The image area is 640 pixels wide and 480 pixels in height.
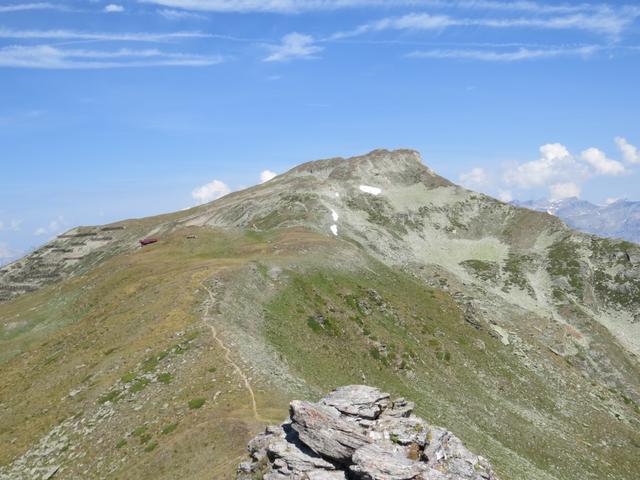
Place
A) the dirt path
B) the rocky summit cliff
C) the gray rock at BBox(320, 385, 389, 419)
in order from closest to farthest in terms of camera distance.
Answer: the gray rock at BBox(320, 385, 389, 419) → the dirt path → the rocky summit cliff

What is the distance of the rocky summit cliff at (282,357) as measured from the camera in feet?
133

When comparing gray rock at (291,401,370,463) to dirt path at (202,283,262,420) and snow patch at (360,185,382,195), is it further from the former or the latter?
snow patch at (360,185,382,195)

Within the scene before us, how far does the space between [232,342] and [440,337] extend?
41.3 meters

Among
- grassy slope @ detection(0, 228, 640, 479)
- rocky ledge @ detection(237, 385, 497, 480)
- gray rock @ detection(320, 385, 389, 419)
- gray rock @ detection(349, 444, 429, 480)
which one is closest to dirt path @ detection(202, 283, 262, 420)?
grassy slope @ detection(0, 228, 640, 479)

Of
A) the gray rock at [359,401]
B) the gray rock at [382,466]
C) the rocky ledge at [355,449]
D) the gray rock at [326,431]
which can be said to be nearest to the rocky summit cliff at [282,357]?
the rocky ledge at [355,449]

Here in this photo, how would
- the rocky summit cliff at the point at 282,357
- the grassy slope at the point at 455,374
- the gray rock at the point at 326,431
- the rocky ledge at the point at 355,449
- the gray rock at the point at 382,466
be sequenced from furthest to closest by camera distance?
the grassy slope at the point at 455,374, the rocky summit cliff at the point at 282,357, the gray rock at the point at 326,431, the rocky ledge at the point at 355,449, the gray rock at the point at 382,466

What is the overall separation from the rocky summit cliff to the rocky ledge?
486cm

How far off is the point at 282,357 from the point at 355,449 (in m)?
29.3

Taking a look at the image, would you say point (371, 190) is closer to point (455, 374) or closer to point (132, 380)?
point (455, 374)

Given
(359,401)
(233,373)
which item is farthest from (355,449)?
(233,373)

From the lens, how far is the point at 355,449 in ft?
86.8

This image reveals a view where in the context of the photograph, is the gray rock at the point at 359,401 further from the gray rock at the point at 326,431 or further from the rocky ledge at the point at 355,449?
the gray rock at the point at 326,431

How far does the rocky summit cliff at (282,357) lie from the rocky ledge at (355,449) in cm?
486

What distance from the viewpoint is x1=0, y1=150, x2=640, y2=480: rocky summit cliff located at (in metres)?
40.5
